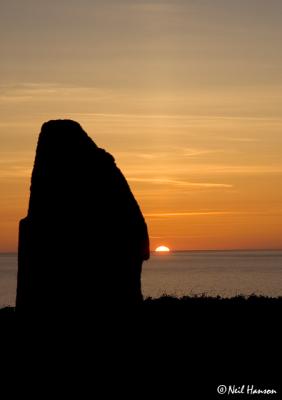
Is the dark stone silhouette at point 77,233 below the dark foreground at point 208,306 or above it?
above

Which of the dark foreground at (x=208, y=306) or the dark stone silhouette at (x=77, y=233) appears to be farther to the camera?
the dark foreground at (x=208, y=306)

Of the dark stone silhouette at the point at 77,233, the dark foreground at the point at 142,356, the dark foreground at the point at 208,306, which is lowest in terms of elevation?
the dark foreground at the point at 142,356

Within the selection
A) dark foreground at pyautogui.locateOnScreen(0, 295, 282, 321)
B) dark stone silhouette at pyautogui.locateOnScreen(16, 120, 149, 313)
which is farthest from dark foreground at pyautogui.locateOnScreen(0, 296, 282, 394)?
dark foreground at pyautogui.locateOnScreen(0, 295, 282, 321)

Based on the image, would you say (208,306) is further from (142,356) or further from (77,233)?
(77,233)

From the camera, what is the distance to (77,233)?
712 inches

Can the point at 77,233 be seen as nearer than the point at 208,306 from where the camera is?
Yes

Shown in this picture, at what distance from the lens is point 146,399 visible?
17.2 meters

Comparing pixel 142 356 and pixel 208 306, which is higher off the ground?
pixel 208 306

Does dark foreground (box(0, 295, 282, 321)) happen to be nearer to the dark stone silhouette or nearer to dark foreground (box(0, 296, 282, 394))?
dark foreground (box(0, 296, 282, 394))

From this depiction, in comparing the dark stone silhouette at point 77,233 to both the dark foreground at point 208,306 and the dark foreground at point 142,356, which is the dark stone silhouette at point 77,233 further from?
the dark foreground at point 208,306

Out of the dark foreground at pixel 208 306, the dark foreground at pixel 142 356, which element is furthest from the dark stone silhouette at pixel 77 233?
the dark foreground at pixel 208 306

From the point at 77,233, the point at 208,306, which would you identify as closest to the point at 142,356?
the point at 77,233

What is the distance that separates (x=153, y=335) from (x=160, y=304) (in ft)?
13.5

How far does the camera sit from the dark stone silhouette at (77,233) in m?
17.8
